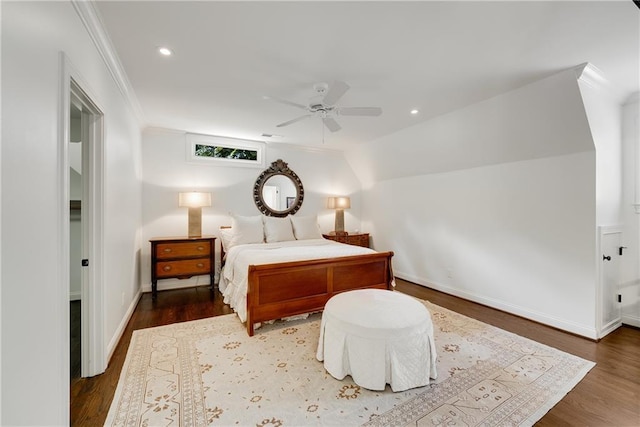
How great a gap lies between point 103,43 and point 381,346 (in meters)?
3.03

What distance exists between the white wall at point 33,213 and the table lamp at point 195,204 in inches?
103

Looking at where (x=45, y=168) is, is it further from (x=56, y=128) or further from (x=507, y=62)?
(x=507, y=62)

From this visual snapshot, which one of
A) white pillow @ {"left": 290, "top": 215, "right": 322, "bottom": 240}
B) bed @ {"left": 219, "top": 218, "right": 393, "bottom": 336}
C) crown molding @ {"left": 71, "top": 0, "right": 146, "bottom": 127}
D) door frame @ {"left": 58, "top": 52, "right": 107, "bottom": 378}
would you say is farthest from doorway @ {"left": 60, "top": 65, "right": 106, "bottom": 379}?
white pillow @ {"left": 290, "top": 215, "right": 322, "bottom": 240}

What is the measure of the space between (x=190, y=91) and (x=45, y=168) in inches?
79.2

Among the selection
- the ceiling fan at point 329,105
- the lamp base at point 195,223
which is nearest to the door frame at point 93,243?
the ceiling fan at point 329,105

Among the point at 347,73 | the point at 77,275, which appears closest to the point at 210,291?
the point at 77,275

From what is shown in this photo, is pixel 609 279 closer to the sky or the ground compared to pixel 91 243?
closer to the ground

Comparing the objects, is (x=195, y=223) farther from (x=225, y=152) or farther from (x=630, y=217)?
(x=630, y=217)

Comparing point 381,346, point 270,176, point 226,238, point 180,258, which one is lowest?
point 381,346

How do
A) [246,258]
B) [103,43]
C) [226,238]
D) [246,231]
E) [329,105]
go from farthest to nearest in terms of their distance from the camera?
[226,238], [246,231], [246,258], [329,105], [103,43]

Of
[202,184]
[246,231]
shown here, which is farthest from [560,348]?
[202,184]

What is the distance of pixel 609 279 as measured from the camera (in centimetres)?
288

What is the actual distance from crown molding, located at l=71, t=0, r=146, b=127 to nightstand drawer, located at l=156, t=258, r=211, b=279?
7.26 ft

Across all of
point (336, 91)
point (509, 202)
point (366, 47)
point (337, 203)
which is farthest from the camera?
point (337, 203)
